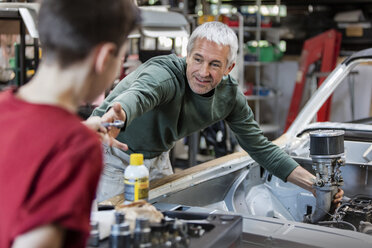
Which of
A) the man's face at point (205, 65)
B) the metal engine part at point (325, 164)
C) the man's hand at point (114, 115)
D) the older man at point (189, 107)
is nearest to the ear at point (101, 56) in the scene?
the man's hand at point (114, 115)

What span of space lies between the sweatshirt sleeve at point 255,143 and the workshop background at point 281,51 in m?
3.03

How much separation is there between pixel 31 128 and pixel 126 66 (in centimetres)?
354

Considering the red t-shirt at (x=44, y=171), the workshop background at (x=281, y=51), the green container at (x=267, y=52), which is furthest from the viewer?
the green container at (x=267, y=52)

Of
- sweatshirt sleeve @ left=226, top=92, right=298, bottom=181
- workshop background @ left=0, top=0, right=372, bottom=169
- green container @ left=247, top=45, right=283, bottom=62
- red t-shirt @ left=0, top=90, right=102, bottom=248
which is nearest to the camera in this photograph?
red t-shirt @ left=0, top=90, right=102, bottom=248

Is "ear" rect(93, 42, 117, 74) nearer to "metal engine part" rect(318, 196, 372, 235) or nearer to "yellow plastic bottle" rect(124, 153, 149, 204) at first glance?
"yellow plastic bottle" rect(124, 153, 149, 204)

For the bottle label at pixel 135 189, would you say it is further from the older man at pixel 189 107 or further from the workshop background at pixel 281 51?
the workshop background at pixel 281 51

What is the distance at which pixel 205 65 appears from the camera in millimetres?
2014

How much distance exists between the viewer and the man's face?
202cm

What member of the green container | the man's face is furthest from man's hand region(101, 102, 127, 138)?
the green container

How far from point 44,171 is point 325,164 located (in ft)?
4.89

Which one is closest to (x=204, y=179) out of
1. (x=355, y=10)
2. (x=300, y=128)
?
(x=300, y=128)

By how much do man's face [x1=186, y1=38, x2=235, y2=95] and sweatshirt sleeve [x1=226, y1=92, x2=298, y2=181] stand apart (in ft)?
0.84

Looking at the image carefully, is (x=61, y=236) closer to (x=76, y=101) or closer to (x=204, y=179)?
(x=76, y=101)

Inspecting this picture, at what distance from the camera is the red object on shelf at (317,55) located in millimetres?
6582
